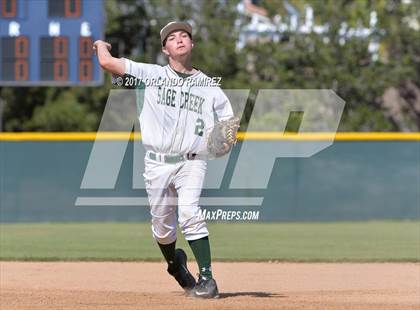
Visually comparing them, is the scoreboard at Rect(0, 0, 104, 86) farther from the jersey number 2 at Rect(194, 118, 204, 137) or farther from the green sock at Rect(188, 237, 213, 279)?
the green sock at Rect(188, 237, 213, 279)

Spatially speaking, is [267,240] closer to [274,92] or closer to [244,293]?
[244,293]

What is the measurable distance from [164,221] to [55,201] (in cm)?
919

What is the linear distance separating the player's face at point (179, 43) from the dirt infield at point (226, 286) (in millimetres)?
1651

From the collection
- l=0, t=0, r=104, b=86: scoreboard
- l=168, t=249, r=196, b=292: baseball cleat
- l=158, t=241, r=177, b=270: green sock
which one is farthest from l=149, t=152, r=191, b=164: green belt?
l=0, t=0, r=104, b=86: scoreboard

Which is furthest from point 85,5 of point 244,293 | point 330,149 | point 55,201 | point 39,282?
point 244,293

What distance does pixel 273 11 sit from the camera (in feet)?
78.4


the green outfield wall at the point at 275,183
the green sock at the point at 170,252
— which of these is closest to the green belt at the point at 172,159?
the green sock at the point at 170,252

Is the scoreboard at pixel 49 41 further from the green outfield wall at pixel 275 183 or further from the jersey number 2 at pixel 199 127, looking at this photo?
the jersey number 2 at pixel 199 127

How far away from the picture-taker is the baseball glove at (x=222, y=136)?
643 cm

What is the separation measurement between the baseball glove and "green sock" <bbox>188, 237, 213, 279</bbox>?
2.02 feet

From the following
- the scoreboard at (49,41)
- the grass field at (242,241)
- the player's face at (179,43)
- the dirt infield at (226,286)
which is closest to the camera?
the dirt infield at (226,286)

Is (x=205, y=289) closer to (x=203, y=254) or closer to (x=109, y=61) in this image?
(x=203, y=254)

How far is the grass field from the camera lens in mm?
10602

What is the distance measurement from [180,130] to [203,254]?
0.85m
